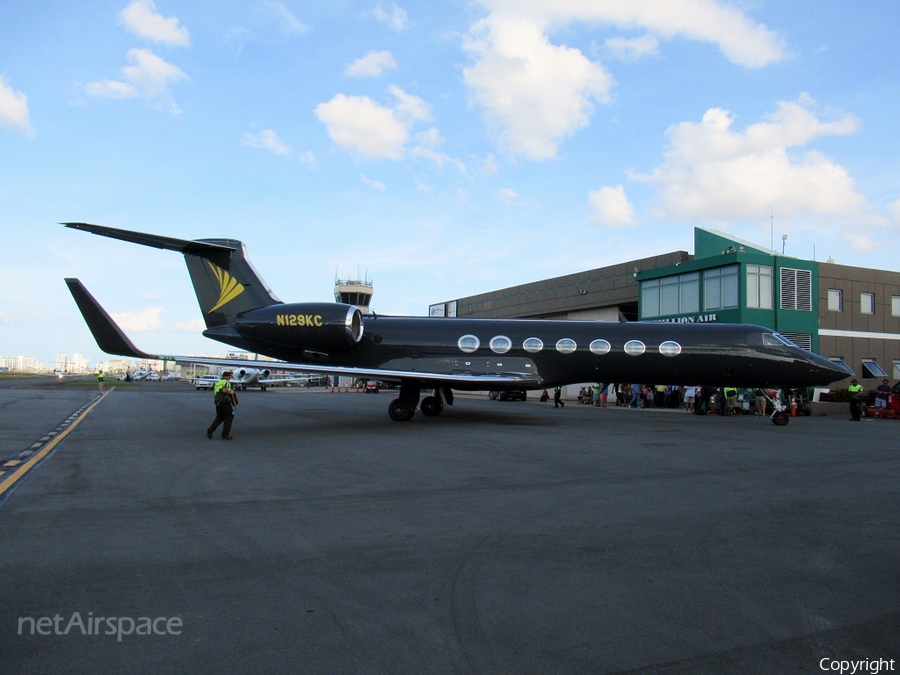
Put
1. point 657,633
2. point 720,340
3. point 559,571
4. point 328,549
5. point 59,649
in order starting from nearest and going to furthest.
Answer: point 59,649 → point 657,633 → point 559,571 → point 328,549 → point 720,340

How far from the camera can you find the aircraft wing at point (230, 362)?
502 inches

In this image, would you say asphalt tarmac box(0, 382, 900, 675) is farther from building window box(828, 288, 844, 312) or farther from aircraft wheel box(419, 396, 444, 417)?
building window box(828, 288, 844, 312)

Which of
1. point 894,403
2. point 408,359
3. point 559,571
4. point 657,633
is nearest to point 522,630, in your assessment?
point 657,633

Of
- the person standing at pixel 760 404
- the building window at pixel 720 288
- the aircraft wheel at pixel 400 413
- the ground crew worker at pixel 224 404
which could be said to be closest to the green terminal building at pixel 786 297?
the building window at pixel 720 288

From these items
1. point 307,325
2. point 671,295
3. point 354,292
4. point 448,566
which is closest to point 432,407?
point 307,325

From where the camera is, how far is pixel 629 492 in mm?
→ 7699

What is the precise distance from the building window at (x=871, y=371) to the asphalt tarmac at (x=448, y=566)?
2879 cm

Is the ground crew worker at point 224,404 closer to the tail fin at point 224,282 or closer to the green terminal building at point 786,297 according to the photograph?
the tail fin at point 224,282

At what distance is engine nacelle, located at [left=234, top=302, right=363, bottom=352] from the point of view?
1736 centimetres

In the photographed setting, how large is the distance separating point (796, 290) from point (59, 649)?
36374mm

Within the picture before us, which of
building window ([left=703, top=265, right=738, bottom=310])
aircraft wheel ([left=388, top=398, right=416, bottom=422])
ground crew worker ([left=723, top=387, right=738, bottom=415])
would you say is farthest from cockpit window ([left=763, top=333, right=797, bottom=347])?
building window ([left=703, top=265, right=738, bottom=310])

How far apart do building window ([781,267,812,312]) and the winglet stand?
31399mm

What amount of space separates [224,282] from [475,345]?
7592mm

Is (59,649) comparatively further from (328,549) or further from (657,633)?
(657,633)
